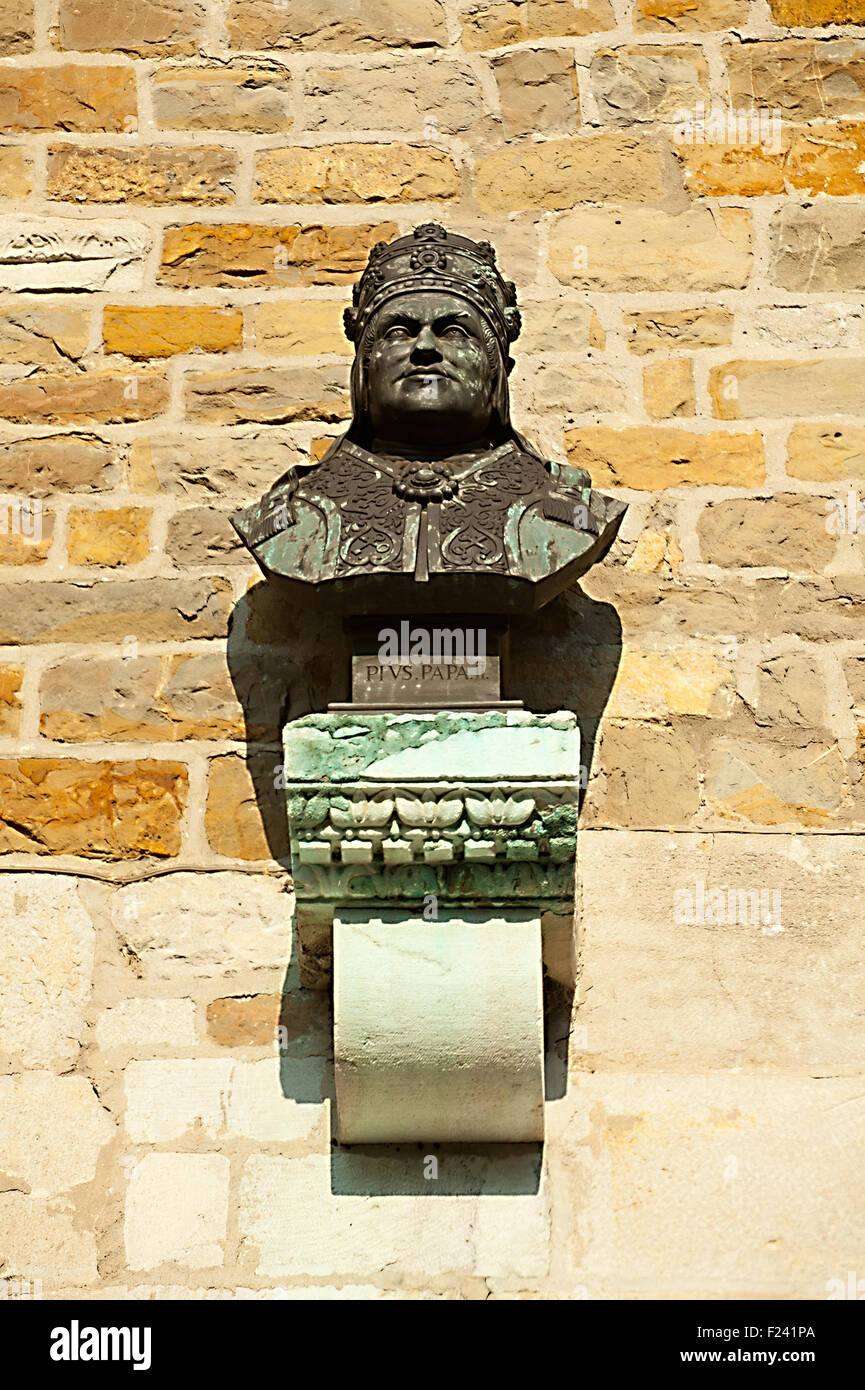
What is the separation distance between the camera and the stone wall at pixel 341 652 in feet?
9.20

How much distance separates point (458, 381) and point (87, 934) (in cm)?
111

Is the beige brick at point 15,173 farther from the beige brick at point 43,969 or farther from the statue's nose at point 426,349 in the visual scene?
the beige brick at point 43,969

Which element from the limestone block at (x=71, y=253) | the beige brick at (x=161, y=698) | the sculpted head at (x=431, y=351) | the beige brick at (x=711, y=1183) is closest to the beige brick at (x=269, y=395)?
the limestone block at (x=71, y=253)

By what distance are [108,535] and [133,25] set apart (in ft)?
4.18

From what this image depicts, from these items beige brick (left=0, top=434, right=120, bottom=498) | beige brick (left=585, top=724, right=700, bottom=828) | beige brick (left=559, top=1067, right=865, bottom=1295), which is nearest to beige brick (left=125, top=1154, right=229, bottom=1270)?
beige brick (left=559, top=1067, right=865, bottom=1295)

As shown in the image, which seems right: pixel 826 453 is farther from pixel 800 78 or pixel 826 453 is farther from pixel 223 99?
pixel 223 99

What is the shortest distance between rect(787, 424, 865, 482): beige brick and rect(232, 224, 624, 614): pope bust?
625mm

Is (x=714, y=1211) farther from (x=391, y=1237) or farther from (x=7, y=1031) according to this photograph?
(x=7, y=1031)

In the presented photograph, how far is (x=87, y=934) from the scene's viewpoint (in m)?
3.04

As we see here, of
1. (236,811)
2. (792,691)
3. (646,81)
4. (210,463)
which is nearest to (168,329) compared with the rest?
(210,463)

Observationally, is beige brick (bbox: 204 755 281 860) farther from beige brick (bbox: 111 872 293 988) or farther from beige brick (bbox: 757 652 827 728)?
beige brick (bbox: 757 652 827 728)

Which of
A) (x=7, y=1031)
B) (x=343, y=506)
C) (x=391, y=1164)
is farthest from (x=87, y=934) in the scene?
(x=343, y=506)

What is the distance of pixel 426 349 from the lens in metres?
2.98

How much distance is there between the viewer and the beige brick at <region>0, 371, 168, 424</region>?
11.6ft
